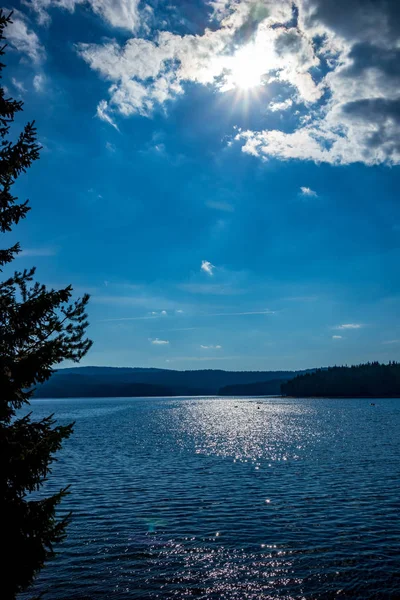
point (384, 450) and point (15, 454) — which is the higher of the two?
point (15, 454)

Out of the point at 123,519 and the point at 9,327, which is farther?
the point at 123,519

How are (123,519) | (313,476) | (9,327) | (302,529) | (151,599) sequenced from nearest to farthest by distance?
(9,327), (151,599), (302,529), (123,519), (313,476)

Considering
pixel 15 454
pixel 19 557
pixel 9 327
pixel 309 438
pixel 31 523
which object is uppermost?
pixel 9 327

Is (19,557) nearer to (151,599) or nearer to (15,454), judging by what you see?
(15,454)

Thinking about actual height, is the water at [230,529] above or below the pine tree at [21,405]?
below

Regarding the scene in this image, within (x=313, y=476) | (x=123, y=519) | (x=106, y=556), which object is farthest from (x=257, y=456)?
(x=106, y=556)

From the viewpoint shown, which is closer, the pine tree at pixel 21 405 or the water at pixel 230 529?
the pine tree at pixel 21 405

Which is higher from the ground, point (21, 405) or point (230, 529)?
point (21, 405)

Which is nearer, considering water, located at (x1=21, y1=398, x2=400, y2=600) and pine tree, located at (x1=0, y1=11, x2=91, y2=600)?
pine tree, located at (x1=0, y1=11, x2=91, y2=600)

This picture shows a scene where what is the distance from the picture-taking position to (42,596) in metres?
18.5

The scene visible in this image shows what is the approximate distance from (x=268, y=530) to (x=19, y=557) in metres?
18.7

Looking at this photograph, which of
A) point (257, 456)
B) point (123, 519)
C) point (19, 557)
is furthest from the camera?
point (257, 456)

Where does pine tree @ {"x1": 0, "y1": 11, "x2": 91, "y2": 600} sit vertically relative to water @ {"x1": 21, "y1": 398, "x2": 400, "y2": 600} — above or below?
above

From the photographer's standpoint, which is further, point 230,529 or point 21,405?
point 230,529
